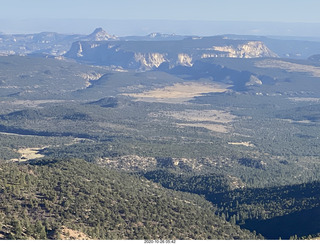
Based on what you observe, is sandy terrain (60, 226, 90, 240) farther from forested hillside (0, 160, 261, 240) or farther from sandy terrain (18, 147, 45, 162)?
sandy terrain (18, 147, 45, 162)

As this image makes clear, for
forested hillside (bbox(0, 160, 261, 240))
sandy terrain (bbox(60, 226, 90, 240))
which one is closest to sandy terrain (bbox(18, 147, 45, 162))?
forested hillside (bbox(0, 160, 261, 240))

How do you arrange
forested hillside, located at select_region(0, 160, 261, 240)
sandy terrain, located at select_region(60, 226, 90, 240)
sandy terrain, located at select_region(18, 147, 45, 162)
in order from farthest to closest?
sandy terrain, located at select_region(18, 147, 45, 162)
forested hillside, located at select_region(0, 160, 261, 240)
sandy terrain, located at select_region(60, 226, 90, 240)

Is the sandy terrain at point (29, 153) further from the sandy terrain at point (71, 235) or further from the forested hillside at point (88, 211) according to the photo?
the sandy terrain at point (71, 235)

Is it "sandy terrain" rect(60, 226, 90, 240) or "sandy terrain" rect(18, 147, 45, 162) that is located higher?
"sandy terrain" rect(60, 226, 90, 240)

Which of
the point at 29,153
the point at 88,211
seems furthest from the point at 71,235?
the point at 29,153

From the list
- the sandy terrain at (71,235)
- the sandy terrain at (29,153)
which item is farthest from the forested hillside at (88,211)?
the sandy terrain at (29,153)

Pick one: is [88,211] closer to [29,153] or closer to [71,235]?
[71,235]

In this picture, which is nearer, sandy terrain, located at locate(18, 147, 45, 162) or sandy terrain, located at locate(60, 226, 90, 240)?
sandy terrain, located at locate(60, 226, 90, 240)

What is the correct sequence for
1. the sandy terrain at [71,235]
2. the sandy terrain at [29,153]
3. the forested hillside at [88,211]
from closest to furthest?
the sandy terrain at [71,235] → the forested hillside at [88,211] → the sandy terrain at [29,153]

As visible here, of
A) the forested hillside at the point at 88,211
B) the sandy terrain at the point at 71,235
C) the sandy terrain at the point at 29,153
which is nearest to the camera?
the sandy terrain at the point at 71,235

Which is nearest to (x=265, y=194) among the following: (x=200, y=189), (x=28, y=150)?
(x=200, y=189)

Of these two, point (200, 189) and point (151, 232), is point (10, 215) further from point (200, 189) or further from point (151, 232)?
point (200, 189)
